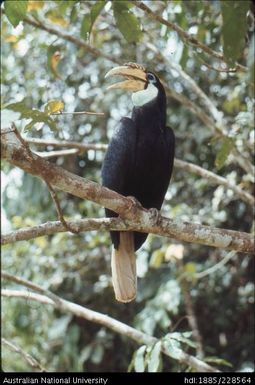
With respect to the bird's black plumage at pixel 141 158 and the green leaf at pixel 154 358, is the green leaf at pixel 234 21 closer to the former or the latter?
the bird's black plumage at pixel 141 158

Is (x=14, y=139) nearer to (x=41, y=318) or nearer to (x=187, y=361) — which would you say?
(x=187, y=361)

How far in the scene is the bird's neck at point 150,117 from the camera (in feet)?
11.0

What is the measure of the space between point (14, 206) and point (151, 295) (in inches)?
56.1

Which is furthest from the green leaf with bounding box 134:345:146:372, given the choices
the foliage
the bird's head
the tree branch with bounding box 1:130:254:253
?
the bird's head

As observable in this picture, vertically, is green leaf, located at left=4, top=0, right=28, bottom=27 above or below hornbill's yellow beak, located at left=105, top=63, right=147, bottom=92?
above

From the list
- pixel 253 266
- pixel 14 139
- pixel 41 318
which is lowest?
pixel 41 318

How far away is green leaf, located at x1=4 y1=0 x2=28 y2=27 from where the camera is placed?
221cm

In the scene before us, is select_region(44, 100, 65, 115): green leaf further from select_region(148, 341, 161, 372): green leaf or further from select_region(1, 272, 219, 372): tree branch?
select_region(1, 272, 219, 372): tree branch

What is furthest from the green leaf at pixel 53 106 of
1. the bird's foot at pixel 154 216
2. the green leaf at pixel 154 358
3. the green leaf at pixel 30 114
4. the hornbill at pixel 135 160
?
the green leaf at pixel 154 358

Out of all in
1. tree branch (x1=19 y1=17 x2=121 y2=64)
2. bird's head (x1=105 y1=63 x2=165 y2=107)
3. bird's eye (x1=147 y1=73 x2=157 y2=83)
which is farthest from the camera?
tree branch (x1=19 y1=17 x2=121 y2=64)

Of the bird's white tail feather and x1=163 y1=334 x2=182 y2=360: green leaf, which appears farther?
the bird's white tail feather

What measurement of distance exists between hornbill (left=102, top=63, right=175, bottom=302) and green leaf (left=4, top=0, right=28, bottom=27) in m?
0.92

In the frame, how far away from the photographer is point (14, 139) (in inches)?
81.6
